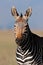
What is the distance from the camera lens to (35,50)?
41.3ft

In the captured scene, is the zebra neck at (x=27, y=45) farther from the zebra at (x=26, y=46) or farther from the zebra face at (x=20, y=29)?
the zebra face at (x=20, y=29)

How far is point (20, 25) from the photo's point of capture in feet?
39.4

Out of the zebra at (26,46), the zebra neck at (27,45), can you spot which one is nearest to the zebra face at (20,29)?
the zebra at (26,46)

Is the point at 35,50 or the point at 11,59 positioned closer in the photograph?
the point at 35,50

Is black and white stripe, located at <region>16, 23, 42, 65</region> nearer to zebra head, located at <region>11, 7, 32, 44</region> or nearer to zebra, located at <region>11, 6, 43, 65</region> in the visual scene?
zebra, located at <region>11, 6, 43, 65</region>

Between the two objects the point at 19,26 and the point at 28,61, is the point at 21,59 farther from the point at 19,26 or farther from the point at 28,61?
the point at 19,26

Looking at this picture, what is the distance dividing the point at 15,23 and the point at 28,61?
1.31 meters

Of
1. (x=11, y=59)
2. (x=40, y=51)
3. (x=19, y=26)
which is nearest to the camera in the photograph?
(x=19, y=26)

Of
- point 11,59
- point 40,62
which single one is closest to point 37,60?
point 40,62

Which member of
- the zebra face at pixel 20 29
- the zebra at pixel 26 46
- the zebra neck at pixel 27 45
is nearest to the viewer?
the zebra face at pixel 20 29

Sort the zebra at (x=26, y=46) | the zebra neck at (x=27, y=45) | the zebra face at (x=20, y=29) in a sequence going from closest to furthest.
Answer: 1. the zebra face at (x=20, y=29)
2. the zebra at (x=26, y=46)
3. the zebra neck at (x=27, y=45)

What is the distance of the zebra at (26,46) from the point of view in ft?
39.5

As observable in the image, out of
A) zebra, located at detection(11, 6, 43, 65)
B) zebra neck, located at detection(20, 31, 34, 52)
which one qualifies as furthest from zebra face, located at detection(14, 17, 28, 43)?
zebra neck, located at detection(20, 31, 34, 52)

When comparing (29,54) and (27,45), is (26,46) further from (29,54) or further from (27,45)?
(29,54)
